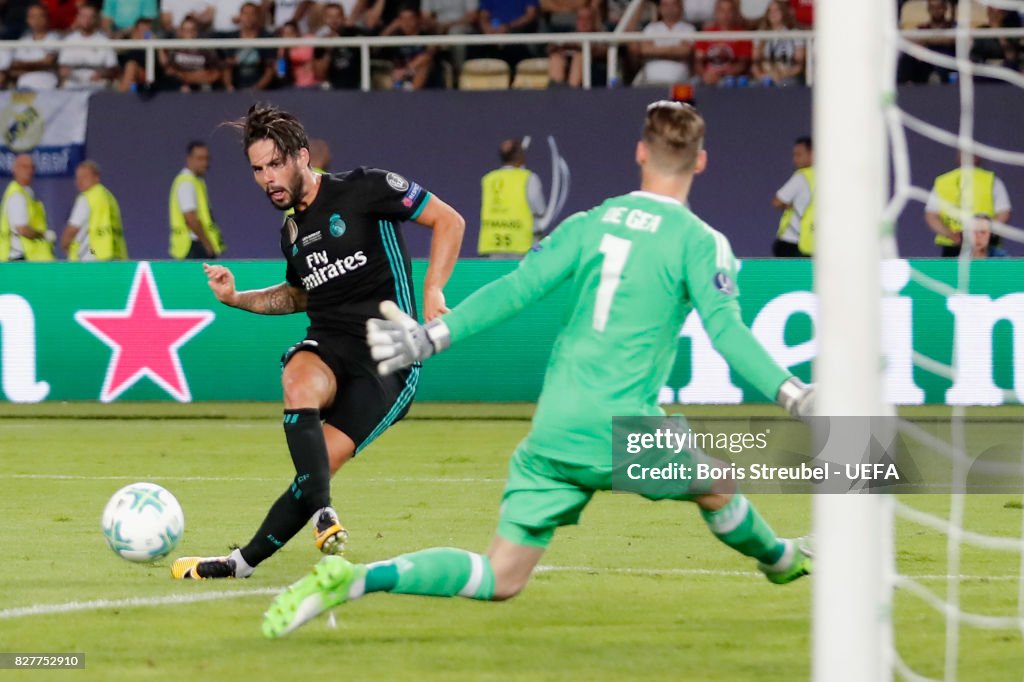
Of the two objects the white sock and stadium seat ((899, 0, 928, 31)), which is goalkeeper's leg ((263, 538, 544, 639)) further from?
stadium seat ((899, 0, 928, 31))

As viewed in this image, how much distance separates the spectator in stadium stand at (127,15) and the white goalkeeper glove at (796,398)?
48.5 ft

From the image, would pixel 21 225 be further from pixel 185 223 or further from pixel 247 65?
pixel 247 65

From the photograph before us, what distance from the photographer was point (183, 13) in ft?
59.9

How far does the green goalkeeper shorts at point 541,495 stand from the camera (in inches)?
201

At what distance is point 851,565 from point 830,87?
1.09 metres

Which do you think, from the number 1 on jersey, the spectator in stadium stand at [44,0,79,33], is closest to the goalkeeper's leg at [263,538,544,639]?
the number 1 on jersey

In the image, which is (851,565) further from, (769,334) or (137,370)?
(137,370)

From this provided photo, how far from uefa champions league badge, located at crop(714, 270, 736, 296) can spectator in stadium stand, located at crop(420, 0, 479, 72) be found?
1310 centimetres

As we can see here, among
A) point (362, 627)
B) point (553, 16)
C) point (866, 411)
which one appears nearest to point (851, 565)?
point (866, 411)

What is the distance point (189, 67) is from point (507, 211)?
386 centimetres

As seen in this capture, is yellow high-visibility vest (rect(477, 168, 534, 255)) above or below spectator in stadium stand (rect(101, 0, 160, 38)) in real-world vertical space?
below

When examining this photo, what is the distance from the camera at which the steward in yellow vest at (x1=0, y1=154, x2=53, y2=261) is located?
56.3 feet

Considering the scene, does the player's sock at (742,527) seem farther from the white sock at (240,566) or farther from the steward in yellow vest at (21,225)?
the steward in yellow vest at (21,225)

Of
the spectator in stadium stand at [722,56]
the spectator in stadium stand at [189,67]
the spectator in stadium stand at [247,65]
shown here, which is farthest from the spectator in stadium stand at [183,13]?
the spectator in stadium stand at [722,56]
